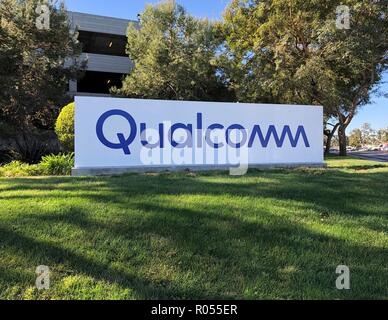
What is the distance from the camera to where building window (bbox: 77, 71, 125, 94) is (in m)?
35.3

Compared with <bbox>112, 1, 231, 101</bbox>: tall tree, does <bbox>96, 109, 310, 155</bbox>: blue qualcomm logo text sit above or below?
below

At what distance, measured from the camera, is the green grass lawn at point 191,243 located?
376cm

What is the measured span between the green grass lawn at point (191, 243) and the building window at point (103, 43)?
30.1 metres

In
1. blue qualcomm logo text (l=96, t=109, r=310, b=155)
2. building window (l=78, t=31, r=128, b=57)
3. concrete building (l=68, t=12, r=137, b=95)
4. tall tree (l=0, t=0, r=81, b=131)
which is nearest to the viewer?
A: blue qualcomm logo text (l=96, t=109, r=310, b=155)

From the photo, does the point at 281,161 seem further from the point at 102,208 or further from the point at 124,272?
the point at 124,272

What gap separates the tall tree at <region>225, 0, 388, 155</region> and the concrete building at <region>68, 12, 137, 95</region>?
14.1 metres

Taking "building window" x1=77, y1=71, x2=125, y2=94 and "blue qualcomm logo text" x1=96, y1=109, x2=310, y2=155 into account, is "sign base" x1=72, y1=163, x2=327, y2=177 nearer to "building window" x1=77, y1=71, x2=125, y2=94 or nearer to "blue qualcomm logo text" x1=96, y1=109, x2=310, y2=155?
"blue qualcomm logo text" x1=96, y1=109, x2=310, y2=155

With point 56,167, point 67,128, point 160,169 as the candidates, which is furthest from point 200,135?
point 67,128

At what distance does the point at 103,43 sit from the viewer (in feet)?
116

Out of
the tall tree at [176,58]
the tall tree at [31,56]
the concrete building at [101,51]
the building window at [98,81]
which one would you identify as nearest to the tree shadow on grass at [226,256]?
the tall tree at [31,56]

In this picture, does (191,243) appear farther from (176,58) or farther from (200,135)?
(176,58)

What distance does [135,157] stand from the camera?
10836 millimetres

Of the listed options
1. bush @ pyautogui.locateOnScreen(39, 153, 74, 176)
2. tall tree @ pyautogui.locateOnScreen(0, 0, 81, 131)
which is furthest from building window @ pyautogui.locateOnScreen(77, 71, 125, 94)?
bush @ pyautogui.locateOnScreen(39, 153, 74, 176)
